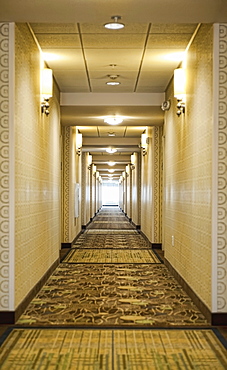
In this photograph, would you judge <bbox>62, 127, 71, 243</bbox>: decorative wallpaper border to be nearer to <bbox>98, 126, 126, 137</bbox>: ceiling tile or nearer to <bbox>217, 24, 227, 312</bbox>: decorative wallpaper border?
<bbox>98, 126, 126, 137</bbox>: ceiling tile

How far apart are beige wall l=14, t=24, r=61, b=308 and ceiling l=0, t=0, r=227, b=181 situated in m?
0.48

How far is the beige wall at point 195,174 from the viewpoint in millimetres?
5480

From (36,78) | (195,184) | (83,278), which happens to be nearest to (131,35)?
(36,78)

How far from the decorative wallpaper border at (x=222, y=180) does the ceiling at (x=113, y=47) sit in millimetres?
360

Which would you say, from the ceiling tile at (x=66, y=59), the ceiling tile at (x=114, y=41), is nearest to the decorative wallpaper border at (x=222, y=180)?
the ceiling tile at (x=114, y=41)

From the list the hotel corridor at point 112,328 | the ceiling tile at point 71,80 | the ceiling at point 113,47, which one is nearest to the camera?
the hotel corridor at point 112,328

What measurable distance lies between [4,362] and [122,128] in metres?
10.7

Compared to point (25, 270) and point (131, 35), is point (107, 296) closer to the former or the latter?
point (25, 270)

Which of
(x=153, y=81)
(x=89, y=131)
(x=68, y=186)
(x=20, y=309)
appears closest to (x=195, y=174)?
(x=20, y=309)

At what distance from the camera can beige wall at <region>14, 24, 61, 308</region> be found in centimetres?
546

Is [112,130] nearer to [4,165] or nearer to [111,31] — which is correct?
[111,31]

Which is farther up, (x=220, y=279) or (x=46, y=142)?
(x=46, y=142)

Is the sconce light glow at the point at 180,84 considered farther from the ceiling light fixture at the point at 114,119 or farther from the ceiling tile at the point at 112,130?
the ceiling tile at the point at 112,130

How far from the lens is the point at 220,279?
17.1 ft
